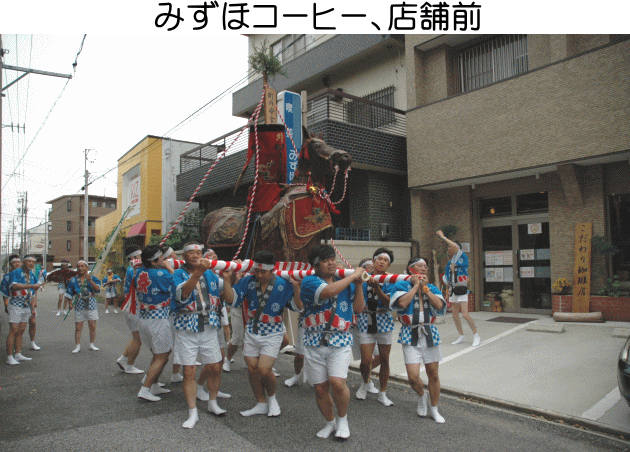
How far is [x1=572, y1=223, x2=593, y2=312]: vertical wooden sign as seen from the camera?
9.98 metres

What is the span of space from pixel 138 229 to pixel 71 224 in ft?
137

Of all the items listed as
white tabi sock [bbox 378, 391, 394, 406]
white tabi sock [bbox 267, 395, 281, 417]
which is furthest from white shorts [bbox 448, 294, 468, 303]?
white tabi sock [bbox 267, 395, 281, 417]

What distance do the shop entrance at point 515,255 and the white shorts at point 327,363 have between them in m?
8.85

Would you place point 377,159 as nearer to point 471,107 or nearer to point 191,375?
point 471,107

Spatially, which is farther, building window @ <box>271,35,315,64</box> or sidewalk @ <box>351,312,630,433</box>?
building window @ <box>271,35,315,64</box>

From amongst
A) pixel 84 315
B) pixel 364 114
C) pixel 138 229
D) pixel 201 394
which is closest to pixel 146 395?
pixel 201 394

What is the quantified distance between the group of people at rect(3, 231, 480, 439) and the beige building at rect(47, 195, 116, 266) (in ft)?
183

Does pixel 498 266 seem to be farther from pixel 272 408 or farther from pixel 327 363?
pixel 327 363

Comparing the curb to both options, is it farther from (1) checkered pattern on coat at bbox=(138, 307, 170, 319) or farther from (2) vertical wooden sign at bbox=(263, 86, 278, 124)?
(2) vertical wooden sign at bbox=(263, 86, 278, 124)

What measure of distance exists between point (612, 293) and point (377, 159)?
6.33 metres

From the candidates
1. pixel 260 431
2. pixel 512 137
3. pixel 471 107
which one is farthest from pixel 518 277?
pixel 260 431

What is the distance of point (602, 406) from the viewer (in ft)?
16.1

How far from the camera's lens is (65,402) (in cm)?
538

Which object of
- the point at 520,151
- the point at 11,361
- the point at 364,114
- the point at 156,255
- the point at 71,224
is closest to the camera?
the point at 156,255
